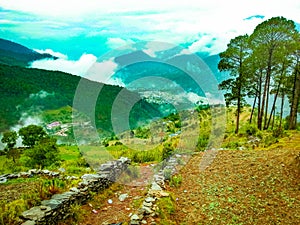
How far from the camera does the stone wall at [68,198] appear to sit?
8120 mm

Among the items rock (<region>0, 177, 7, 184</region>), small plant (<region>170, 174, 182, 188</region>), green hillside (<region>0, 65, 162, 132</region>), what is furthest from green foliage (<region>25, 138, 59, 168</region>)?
green hillside (<region>0, 65, 162, 132</region>)

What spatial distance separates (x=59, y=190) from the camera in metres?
10.1

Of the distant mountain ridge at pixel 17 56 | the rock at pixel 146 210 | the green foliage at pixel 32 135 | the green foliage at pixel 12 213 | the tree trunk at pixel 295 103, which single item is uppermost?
the distant mountain ridge at pixel 17 56

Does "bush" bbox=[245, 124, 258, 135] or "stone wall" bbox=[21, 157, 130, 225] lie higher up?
"bush" bbox=[245, 124, 258, 135]

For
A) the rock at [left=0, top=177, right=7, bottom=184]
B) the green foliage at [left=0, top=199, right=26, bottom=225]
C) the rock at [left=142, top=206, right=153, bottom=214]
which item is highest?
→ the rock at [left=142, top=206, right=153, bottom=214]

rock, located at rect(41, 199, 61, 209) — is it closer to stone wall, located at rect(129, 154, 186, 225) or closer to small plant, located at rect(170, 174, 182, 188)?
stone wall, located at rect(129, 154, 186, 225)

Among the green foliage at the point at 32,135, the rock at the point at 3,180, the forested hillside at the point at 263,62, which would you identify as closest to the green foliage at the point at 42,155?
the green foliage at the point at 32,135

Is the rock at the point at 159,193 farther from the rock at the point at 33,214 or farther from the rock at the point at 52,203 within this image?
the rock at the point at 33,214

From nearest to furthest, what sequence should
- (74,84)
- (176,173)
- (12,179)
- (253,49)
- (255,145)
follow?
(176,173)
(12,179)
(255,145)
(253,49)
(74,84)

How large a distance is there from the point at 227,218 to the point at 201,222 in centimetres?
79

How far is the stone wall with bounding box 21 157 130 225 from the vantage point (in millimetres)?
8120

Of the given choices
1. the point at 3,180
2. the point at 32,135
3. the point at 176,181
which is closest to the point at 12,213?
the point at 176,181

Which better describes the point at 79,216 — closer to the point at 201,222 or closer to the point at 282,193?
the point at 201,222

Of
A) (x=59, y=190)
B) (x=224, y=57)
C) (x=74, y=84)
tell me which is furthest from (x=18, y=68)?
(x=59, y=190)
